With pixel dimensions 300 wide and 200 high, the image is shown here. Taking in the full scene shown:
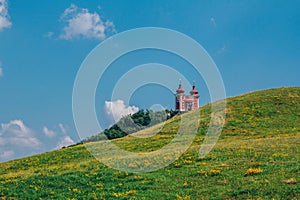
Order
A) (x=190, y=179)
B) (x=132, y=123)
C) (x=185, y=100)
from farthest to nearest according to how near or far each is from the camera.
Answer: (x=185, y=100) → (x=132, y=123) → (x=190, y=179)

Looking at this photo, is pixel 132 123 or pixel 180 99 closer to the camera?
pixel 132 123

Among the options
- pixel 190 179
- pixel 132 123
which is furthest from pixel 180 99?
pixel 190 179

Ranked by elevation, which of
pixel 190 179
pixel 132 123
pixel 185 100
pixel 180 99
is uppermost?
pixel 180 99

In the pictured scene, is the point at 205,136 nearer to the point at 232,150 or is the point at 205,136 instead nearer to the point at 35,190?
the point at 232,150

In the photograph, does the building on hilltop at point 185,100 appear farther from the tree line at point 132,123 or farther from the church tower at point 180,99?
the tree line at point 132,123

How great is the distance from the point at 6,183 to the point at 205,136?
28059mm

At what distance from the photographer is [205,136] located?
2083 inches

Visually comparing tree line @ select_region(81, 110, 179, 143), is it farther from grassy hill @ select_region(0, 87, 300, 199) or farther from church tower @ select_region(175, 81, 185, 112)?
grassy hill @ select_region(0, 87, 300, 199)

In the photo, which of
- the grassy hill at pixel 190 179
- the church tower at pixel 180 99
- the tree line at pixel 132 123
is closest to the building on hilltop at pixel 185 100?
the church tower at pixel 180 99

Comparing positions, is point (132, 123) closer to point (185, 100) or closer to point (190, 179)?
point (185, 100)

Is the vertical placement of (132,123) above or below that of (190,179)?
above

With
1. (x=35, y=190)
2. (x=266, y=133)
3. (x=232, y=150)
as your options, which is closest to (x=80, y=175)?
(x=35, y=190)

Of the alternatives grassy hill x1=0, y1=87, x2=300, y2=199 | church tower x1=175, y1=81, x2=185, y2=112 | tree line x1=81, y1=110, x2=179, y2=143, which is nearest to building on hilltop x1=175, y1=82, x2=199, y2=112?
church tower x1=175, y1=81, x2=185, y2=112

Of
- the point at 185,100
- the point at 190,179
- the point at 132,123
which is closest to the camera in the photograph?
the point at 190,179
